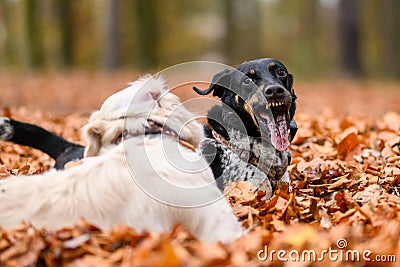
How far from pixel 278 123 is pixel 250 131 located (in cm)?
27

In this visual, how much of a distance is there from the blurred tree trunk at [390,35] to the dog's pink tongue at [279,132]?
25.1m

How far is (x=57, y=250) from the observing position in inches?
112

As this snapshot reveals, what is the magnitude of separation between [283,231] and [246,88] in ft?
4.27

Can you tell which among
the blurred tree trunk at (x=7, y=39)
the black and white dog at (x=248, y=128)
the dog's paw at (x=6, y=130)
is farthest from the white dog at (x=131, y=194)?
the blurred tree trunk at (x=7, y=39)

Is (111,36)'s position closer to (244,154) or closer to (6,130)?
(6,130)

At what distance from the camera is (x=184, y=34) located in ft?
110

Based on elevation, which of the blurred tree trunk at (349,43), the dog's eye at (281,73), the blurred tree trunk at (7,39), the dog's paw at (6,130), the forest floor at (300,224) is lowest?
the blurred tree trunk at (7,39)

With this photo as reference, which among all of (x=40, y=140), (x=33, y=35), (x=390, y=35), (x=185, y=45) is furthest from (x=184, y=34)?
(x=40, y=140)

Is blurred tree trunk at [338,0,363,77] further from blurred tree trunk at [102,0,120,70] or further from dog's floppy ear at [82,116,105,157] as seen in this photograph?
dog's floppy ear at [82,116,105,157]

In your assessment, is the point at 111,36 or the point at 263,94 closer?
the point at 263,94

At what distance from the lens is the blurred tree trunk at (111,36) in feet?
59.8

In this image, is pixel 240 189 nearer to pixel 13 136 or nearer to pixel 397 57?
pixel 13 136

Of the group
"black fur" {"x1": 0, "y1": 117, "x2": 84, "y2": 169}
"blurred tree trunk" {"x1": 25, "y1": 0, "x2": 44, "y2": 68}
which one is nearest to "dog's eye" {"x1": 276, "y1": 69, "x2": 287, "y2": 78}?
"black fur" {"x1": 0, "y1": 117, "x2": 84, "y2": 169}

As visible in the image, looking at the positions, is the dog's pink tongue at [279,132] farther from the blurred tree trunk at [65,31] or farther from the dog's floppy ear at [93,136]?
the blurred tree trunk at [65,31]
